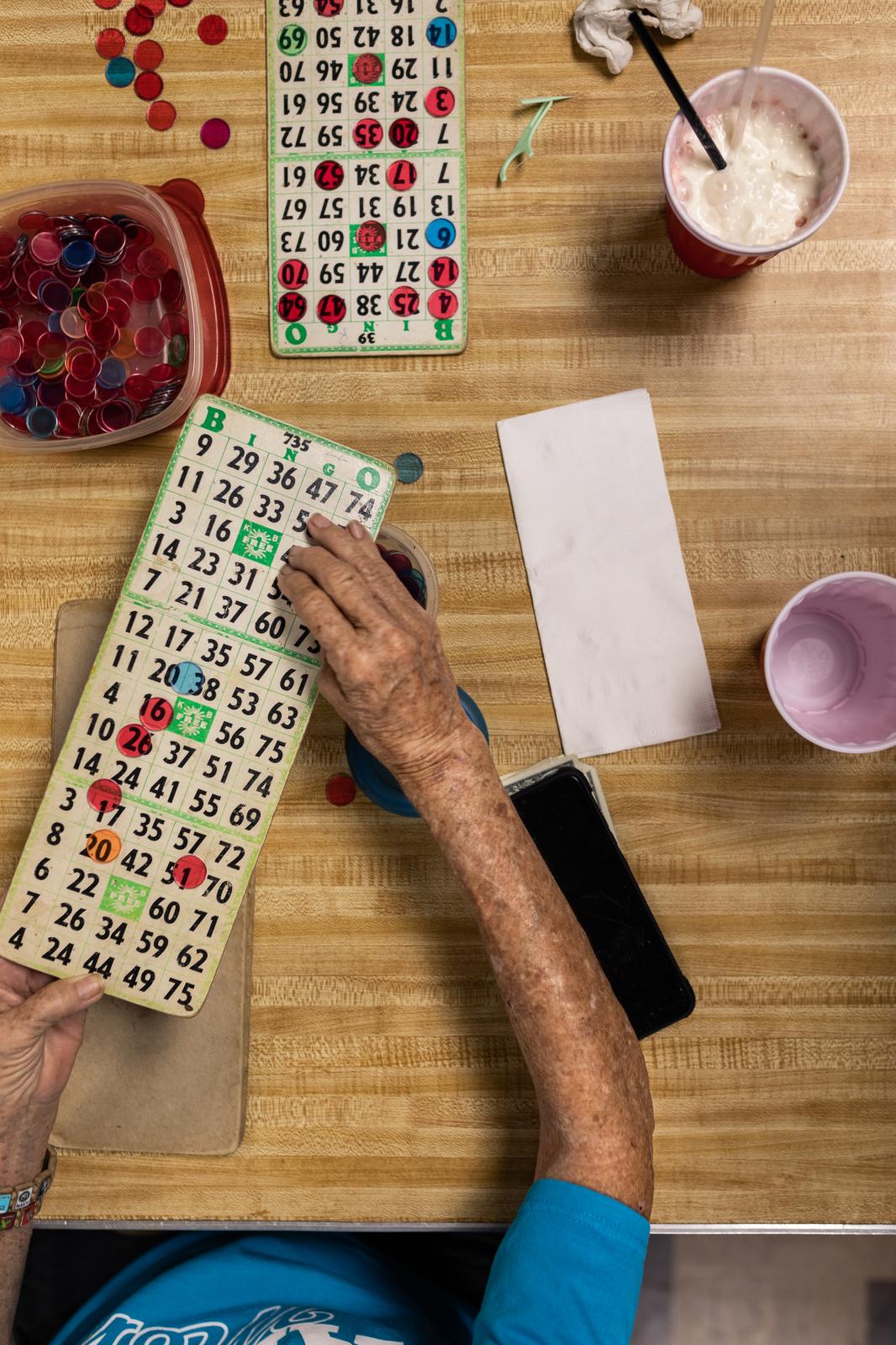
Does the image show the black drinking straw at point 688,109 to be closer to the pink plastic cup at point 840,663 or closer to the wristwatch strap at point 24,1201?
the pink plastic cup at point 840,663

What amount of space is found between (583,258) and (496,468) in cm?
24

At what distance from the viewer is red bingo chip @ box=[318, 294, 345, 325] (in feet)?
3.10

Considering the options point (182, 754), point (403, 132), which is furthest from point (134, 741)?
point (403, 132)

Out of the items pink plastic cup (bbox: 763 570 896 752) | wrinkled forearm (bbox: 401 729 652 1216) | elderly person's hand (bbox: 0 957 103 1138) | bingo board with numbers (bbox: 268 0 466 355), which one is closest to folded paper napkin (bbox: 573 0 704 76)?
bingo board with numbers (bbox: 268 0 466 355)

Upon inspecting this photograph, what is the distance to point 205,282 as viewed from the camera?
3.05 ft

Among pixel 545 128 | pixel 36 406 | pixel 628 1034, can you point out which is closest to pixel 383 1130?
pixel 628 1034

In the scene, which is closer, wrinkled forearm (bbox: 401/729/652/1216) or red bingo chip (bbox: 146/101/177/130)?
wrinkled forearm (bbox: 401/729/652/1216)

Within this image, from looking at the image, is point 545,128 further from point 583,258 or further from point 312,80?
point 312,80

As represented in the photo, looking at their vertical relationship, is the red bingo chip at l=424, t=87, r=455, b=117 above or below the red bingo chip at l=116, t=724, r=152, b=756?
above

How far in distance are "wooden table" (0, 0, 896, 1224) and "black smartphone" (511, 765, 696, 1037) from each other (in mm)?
28

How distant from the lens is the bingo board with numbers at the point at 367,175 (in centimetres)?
93

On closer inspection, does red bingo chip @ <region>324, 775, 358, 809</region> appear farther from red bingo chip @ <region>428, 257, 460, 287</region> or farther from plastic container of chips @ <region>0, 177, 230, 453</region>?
red bingo chip @ <region>428, 257, 460, 287</region>

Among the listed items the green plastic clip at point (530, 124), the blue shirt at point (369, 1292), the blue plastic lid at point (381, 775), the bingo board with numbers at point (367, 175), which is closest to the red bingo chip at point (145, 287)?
the bingo board with numbers at point (367, 175)

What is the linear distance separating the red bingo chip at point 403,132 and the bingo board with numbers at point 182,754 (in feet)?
1.14
